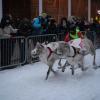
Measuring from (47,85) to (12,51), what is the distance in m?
2.57

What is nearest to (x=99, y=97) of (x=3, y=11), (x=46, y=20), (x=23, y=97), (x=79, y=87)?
(x=79, y=87)

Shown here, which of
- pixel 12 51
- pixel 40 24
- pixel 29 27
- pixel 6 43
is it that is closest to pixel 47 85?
pixel 6 43

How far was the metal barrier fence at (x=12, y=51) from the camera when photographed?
11.7m

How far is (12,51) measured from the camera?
1209 cm

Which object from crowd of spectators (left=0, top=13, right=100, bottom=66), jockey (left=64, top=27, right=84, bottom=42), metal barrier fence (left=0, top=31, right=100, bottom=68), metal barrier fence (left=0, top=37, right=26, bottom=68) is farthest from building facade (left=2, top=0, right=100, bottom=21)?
jockey (left=64, top=27, right=84, bottom=42)

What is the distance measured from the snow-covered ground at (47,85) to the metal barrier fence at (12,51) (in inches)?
10.9

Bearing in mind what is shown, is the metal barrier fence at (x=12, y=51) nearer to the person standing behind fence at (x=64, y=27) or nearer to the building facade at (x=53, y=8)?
the person standing behind fence at (x=64, y=27)

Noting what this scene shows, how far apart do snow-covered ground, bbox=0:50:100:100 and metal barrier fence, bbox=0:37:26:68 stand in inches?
10.9

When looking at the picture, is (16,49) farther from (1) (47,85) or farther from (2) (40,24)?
(1) (47,85)

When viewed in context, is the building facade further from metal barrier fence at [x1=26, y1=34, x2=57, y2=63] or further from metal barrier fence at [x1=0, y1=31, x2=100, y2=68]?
metal barrier fence at [x1=0, y1=31, x2=100, y2=68]

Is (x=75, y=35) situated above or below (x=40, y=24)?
below

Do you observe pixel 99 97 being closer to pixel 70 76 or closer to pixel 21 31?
pixel 70 76

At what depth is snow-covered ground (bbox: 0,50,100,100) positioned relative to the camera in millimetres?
8953

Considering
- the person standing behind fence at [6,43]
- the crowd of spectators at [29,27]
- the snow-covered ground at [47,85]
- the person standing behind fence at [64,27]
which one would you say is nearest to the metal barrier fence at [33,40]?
the crowd of spectators at [29,27]
